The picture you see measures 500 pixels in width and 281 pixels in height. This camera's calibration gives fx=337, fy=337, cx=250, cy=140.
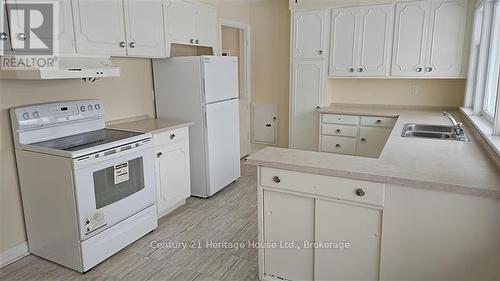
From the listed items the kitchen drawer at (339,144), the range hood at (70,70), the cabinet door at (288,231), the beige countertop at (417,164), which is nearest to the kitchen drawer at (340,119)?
the kitchen drawer at (339,144)

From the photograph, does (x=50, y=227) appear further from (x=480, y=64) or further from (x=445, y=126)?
(x=480, y=64)

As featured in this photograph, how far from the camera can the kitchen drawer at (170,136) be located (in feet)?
10.1

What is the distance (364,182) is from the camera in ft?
5.68

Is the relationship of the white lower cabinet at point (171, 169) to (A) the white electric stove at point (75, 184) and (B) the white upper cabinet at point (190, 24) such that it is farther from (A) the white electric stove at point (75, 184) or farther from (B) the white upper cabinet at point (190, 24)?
(B) the white upper cabinet at point (190, 24)

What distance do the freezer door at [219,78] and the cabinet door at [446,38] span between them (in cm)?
227

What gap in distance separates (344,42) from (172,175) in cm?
269

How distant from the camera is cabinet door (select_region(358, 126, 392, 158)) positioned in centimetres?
404

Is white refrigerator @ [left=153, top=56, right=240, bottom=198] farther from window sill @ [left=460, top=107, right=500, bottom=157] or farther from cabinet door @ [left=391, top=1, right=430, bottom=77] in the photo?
window sill @ [left=460, top=107, right=500, bottom=157]

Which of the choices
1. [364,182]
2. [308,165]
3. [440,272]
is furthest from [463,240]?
[308,165]

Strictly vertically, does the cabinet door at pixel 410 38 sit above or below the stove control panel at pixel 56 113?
above

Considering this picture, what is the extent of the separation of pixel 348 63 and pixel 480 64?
1.42m

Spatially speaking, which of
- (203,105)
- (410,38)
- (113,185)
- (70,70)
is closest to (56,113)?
(70,70)

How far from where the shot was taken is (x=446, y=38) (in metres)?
3.79

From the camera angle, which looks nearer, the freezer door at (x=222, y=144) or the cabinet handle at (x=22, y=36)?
the cabinet handle at (x=22, y=36)
